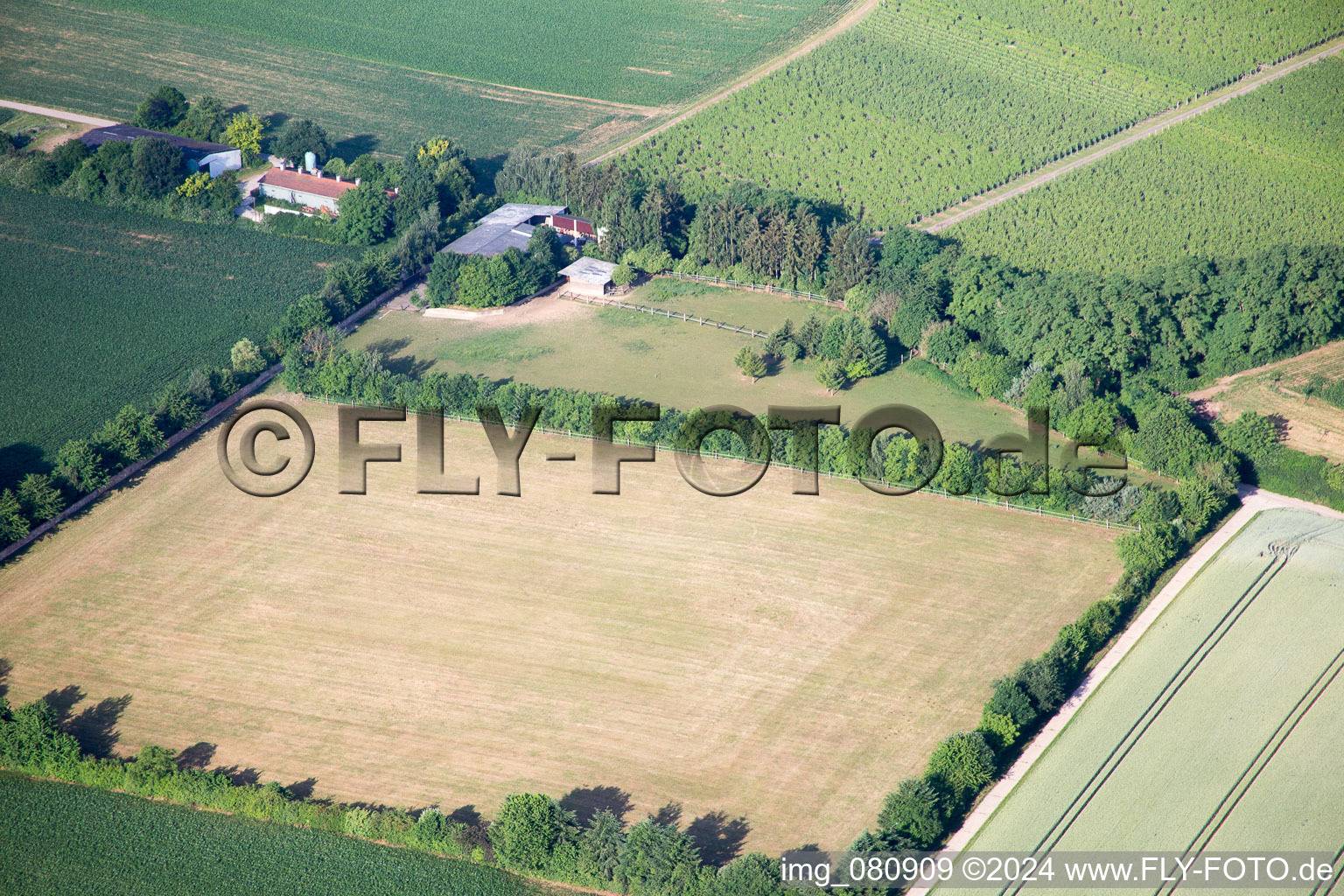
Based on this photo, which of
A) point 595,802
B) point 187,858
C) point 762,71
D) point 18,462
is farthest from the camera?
point 762,71

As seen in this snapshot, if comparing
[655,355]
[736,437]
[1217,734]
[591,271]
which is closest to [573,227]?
[591,271]

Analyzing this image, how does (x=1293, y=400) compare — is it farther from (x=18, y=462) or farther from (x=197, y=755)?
(x=18, y=462)

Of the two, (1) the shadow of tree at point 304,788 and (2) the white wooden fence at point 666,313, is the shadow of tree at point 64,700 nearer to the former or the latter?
(1) the shadow of tree at point 304,788

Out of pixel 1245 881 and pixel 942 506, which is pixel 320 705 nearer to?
pixel 942 506

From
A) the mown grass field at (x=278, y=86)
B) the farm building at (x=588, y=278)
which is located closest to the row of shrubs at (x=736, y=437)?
the farm building at (x=588, y=278)

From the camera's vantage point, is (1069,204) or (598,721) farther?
(1069,204)

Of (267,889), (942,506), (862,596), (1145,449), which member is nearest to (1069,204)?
(1145,449)
